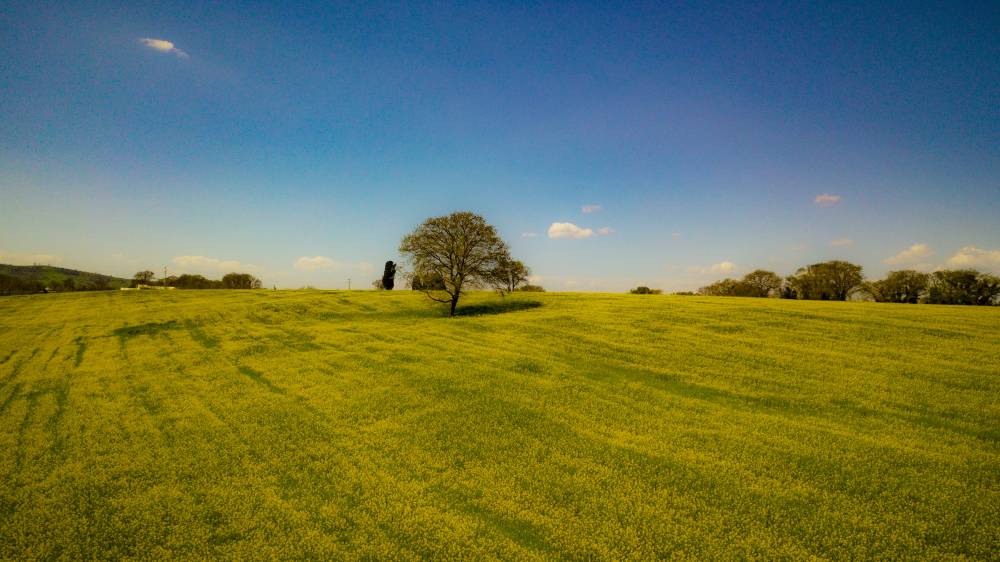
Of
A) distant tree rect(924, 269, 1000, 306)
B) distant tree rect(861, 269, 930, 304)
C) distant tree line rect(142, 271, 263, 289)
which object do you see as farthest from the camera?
distant tree line rect(142, 271, 263, 289)

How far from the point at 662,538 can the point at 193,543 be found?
8.53m

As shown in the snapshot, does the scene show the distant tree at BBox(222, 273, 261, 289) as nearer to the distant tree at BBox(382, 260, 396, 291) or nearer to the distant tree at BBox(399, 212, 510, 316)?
the distant tree at BBox(382, 260, 396, 291)

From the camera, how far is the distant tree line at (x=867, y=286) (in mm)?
57794

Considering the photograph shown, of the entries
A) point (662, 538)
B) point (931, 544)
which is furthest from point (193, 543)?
point (931, 544)

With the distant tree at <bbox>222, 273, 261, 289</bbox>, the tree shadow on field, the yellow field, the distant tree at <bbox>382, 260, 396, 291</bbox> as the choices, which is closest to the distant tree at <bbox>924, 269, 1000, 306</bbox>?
the yellow field

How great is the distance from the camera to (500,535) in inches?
283

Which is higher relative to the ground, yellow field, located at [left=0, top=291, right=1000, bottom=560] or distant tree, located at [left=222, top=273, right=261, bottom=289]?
distant tree, located at [left=222, top=273, right=261, bottom=289]

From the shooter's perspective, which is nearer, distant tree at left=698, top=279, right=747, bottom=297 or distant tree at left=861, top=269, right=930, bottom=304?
distant tree at left=861, top=269, right=930, bottom=304

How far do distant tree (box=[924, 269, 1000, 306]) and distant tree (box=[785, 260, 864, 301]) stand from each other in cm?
1266

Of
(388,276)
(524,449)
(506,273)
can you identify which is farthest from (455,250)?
(388,276)

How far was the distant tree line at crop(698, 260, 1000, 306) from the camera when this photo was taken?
5779 cm

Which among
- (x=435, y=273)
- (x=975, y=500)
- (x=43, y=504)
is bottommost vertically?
(x=43, y=504)

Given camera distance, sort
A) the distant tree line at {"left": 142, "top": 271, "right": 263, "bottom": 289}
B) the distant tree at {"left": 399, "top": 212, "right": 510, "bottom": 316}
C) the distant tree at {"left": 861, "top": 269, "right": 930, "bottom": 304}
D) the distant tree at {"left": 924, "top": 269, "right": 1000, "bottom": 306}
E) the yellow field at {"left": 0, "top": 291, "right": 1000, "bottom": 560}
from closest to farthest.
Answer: the yellow field at {"left": 0, "top": 291, "right": 1000, "bottom": 560}, the distant tree at {"left": 399, "top": 212, "right": 510, "bottom": 316}, the distant tree at {"left": 924, "top": 269, "right": 1000, "bottom": 306}, the distant tree at {"left": 861, "top": 269, "right": 930, "bottom": 304}, the distant tree line at {"left": 142, "top": 271, "right": 263, "bottom": 289}

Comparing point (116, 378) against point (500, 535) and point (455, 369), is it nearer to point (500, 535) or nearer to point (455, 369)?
point (455, 369)
